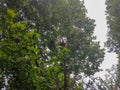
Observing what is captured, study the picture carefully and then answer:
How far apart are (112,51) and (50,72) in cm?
1527

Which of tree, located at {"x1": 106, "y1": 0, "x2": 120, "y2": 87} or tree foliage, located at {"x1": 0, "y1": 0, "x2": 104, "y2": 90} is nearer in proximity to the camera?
tree foliage, located at {"x1": 0, "y1": 0, "x2": 104, "y2": 90}

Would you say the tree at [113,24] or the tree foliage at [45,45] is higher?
the tree at [113,24]

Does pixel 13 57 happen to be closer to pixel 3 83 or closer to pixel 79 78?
pixel 3 83

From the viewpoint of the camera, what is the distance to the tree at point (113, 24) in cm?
1716

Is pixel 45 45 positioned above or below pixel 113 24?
below

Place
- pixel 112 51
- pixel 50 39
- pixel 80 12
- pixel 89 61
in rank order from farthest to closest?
pixel 112 51, pixel 80 12, pixel 89 61, pixel 50 39

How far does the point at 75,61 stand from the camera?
1372 centimetres

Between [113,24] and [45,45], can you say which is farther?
[113,24]

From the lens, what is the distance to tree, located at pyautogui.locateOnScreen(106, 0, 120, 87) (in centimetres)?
1716

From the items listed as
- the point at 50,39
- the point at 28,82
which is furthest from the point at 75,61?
the point at 28,82

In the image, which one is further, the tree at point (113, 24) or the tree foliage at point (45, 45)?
the tree at point (113, 24)

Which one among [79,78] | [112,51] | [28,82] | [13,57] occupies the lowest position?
[28,82]

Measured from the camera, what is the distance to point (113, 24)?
56.8 ft

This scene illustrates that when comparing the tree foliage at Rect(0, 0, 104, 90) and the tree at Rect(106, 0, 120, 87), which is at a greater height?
the tree at Rect(106, 0, 120, 87)
